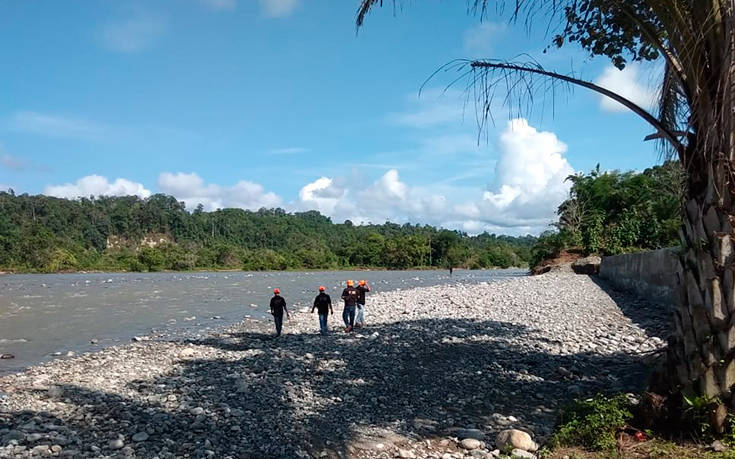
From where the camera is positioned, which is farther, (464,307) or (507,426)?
(464,307)

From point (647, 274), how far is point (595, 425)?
17226 millimetres

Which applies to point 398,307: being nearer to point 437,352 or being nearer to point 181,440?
point 437,352

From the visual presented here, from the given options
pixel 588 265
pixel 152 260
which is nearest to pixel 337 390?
pixel 588 265

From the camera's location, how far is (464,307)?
22547 millimetres

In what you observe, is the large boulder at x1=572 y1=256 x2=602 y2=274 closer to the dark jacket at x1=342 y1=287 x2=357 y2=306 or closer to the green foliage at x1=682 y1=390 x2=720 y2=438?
the dark jacket at x1=342 y1=287 x2=357 y2=306

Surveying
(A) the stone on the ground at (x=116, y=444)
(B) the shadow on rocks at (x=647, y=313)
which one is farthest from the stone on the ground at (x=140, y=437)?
(B) the shadow on rocks at (x=647, y=313)

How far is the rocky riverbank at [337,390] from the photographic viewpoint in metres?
7.21

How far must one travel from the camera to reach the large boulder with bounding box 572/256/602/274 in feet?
125

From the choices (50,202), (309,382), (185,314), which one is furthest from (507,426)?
(50,202)

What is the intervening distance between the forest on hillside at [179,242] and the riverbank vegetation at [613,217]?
80.3m

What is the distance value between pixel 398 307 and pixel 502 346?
44.0 feet

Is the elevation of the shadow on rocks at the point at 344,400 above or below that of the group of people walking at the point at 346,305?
below

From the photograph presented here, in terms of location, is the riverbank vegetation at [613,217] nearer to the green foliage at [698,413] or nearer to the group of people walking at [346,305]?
the group of people walking at [346,305]

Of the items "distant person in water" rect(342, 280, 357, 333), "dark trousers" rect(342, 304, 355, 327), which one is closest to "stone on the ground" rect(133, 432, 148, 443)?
"distant person in water" rect(342, 280, 357, 333)
